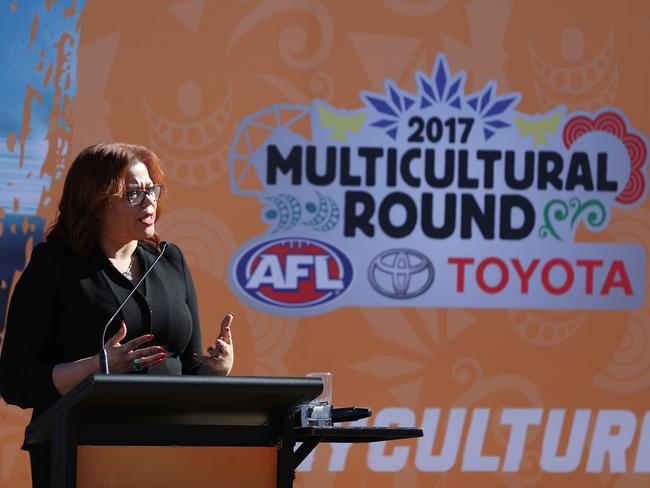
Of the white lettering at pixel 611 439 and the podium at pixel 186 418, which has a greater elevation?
the podium at pixel 186 418

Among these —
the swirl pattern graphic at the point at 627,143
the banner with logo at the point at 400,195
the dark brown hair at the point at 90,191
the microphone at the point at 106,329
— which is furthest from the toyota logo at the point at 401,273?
the dark brown hair at the point at 90,191

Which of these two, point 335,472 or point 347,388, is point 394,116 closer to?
point 347,388

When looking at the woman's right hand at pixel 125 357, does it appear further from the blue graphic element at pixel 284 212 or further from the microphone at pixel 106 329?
the blue graphic element at pixel 284 212

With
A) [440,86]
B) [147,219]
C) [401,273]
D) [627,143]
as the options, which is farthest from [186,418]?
[627,143]

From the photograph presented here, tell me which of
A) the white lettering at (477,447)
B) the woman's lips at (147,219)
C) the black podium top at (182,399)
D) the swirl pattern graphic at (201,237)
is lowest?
the white lettering at (477,447)

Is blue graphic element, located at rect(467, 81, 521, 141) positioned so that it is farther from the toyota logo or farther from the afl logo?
the afl logo

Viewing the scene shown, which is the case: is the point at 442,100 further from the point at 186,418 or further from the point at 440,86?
the point at 186,418

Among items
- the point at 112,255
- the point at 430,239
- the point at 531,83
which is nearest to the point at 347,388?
the point at 430,239

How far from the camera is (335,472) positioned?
467 centimetres

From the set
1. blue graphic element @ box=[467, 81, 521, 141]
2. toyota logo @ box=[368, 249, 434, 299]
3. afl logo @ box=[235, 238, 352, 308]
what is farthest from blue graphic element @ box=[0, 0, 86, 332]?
blue graphic element @ box=[467, 81, 521, 141]

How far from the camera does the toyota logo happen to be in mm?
4688

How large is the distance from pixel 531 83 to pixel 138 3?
166 cm

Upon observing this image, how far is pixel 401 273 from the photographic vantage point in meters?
4.71

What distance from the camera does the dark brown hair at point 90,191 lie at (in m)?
2.62
